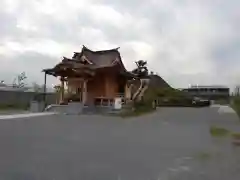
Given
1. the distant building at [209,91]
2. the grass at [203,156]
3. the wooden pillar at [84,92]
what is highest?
the distant building at [209,91]

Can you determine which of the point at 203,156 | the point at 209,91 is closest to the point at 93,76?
the point at 203,156

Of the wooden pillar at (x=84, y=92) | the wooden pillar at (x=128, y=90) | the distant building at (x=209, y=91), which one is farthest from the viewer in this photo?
the distant building at (x=209, y=91)

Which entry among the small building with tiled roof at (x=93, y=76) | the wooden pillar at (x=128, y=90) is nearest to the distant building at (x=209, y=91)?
the wooden pillar at (x=128, y=90)

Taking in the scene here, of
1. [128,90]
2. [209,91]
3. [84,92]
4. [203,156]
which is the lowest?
[203,156]

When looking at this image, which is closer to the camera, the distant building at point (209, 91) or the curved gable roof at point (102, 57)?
the curved gable roof at point (102, 57)

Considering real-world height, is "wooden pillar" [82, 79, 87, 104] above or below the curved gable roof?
below

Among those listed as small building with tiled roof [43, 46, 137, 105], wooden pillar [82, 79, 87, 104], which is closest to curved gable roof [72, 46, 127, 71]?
small building with tiled roof [43, 46, 137, 105]

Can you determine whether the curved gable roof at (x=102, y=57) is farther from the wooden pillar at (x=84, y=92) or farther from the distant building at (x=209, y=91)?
the distant building at (x=209, y=91)

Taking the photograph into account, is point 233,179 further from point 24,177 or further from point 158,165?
point 24,177

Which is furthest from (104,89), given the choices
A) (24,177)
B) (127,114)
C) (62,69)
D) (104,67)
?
(24,177)

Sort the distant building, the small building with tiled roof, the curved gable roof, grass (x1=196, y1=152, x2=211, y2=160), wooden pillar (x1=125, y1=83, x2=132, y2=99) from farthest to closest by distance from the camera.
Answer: the distant building < wooden pillar (x1=125, y1=83, x2=132, y2=99) < the curved gable roof < the small building with tiled roof < grass (x1=196, y1=152, x2=211, y2=160)

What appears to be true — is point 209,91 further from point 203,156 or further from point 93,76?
point 203,156

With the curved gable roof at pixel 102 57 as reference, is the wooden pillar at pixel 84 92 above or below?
below

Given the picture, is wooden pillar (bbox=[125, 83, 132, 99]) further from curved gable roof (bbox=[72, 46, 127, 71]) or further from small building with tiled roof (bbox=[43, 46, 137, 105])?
curved gable roof (bbox=[72, 46, 127, 71])
